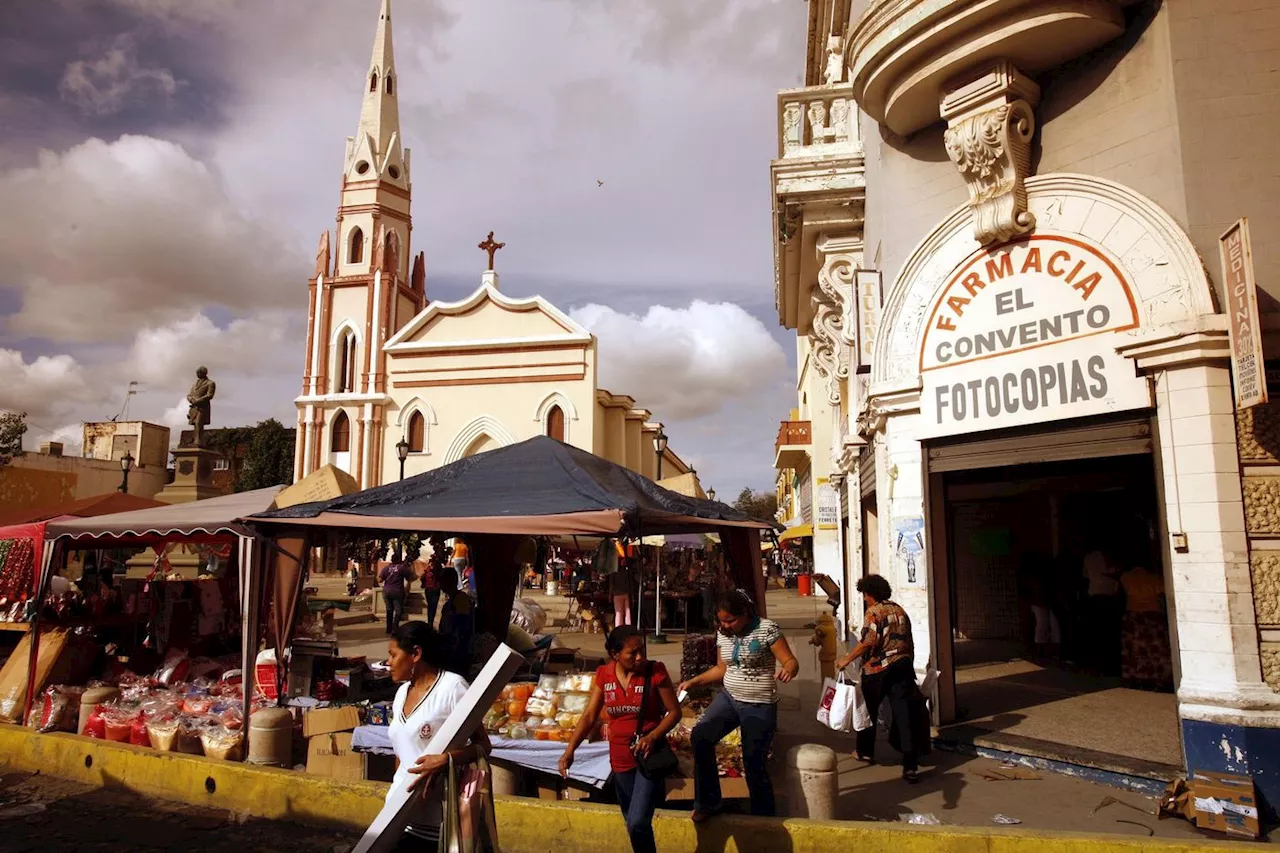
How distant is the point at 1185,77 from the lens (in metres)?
6.26

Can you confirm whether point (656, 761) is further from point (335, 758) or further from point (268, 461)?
point (268, 461)

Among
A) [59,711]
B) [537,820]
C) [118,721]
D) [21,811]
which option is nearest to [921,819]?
[537,820]

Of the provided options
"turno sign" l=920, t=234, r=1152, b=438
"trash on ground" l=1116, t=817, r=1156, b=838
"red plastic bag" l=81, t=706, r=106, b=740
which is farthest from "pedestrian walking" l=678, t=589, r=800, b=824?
"red plastic bag" l=81, t=706, r=106, b=740

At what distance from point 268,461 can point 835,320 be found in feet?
175

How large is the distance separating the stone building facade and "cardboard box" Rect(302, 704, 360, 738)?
5.20m

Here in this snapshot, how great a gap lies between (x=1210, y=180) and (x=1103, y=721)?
16.4 ft

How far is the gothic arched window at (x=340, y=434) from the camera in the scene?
35031 millimetres

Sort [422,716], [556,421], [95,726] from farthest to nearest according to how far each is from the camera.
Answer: [556,421] → [95,726] → [422,716]

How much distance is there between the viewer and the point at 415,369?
111 ft

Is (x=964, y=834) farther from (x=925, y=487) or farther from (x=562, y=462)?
(x=562, y=462)

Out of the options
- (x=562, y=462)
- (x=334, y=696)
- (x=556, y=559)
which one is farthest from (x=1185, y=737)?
(x=556, y=559)

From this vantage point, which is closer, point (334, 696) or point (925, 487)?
point (925, 487)

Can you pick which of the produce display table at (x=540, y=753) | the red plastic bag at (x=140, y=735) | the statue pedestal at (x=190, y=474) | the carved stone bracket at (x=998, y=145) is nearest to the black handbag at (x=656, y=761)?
the produce display table at (x=540, y=753)

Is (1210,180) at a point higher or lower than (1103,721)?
higher
